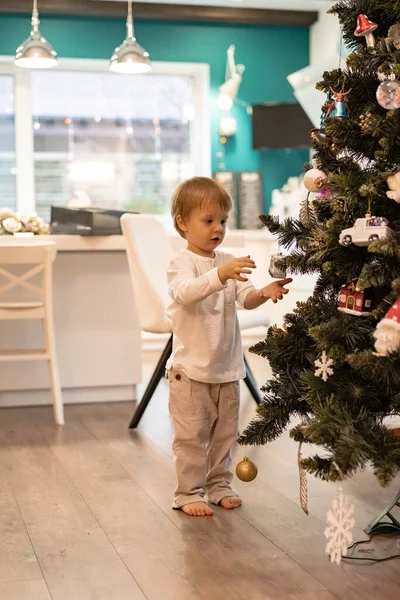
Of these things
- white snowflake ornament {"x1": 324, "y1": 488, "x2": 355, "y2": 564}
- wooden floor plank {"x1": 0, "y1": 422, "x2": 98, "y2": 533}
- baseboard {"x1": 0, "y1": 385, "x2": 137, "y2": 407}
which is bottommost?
baseboard {"x1": 0, "y1": 385, "x2": 137, "y2": 407}

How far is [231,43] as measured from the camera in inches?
292

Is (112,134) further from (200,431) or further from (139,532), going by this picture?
(139,532)

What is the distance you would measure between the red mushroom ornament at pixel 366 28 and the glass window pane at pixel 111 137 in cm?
549

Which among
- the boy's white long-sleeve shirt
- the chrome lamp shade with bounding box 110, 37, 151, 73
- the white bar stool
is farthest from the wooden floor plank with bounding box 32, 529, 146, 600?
the chrome lamp shade with bounding box 110, 37, 151, 73

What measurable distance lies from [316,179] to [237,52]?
576 cm

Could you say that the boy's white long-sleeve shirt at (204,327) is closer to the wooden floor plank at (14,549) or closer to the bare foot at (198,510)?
the bare foot at (198,510)

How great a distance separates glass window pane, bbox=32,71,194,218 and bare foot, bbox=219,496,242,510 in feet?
16.6

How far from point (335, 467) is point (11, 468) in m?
1.66

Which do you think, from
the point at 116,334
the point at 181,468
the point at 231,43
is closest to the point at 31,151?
the point at 231,43

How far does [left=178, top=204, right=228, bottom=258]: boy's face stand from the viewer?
2.35m

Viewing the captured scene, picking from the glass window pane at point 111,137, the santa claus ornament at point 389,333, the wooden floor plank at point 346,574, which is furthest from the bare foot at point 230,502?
the glass window pane at point 111,137

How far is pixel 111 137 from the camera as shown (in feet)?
24.2

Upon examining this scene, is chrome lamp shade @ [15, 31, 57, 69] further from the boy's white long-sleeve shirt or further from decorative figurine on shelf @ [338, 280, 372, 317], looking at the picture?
decorative figurine on shelf @ [338, 280, 372, 317]

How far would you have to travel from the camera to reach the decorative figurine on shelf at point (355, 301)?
5.96 ft
